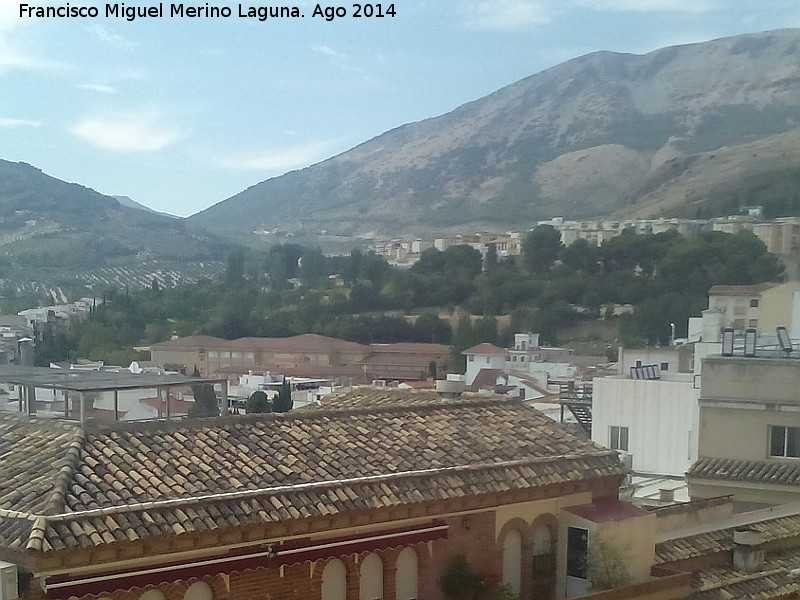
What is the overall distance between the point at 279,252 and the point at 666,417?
7197 centimetres

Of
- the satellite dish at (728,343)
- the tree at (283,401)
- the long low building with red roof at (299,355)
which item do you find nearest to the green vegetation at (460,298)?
the long low building with red roof at (299,355)

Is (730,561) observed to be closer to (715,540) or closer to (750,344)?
(715,540)

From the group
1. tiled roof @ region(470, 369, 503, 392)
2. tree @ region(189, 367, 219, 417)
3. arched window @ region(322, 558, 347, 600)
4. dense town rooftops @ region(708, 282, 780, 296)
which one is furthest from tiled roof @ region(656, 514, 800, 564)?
dense town rooftops @ region(708, 282, 780, 296)

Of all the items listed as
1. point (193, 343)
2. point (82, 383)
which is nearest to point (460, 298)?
point (193, 343)

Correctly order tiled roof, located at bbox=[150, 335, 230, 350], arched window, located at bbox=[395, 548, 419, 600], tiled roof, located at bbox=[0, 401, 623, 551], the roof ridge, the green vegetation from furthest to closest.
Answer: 1. tiled roof, located at bbox=[150, 335, 230, 350]
2. the green vegetation
3. arched window, located at bbox=[395, 548, 419, 600]
4. tiled roof, located at bbox=[0, 401, 623, 551]
5. the roof ridge

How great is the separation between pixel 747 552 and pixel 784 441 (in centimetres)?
381

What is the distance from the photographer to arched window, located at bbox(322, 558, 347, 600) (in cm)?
777

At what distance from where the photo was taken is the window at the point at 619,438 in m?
22.4

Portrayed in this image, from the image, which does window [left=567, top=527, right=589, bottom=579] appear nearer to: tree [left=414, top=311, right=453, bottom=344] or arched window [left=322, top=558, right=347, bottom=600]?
arched window [left=322, top=558, right=347, bottom=600]

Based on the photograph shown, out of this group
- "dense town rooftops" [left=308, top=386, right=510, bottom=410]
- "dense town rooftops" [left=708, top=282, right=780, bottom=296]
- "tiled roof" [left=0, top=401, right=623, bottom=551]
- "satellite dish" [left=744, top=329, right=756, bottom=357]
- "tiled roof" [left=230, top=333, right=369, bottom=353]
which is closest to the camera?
"tiled roof" [left=0, top=401, right=623, bottom=551]

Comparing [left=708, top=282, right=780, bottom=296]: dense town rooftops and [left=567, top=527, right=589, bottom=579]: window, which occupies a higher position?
[left=708, top=282, right=780, bottom=296]: dense town rooftops

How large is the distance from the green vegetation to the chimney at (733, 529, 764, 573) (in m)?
45.3

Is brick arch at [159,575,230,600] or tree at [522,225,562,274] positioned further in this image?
tree at [522,225,562,274]

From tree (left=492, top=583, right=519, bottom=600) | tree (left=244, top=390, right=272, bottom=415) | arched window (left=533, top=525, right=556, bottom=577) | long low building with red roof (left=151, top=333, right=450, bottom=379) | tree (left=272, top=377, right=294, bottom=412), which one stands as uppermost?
arched window (left=533, top=525, right=556, bottom=577)
